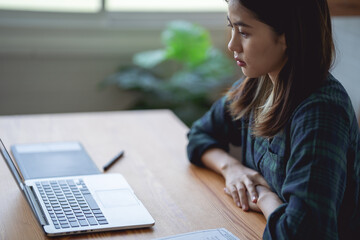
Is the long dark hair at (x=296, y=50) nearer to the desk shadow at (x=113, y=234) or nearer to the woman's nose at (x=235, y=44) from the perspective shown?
the woman's nose at (x=235, y=44)

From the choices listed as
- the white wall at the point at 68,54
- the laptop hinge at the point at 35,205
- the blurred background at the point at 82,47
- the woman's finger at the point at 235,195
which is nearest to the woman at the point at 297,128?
the woman's finger at the point at 235,195

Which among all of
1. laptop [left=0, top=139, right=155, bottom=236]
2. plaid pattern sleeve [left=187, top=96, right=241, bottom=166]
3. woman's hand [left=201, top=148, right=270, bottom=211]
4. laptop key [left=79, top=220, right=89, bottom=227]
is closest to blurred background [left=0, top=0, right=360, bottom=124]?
plaid pattern sleeve [left=187, top=96, right=241, bottom=166]

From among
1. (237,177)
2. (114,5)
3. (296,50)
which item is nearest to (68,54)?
(114,5)

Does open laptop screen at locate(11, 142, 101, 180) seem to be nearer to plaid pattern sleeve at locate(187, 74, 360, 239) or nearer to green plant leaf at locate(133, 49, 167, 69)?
plaid pattern sleeve at locate(187, 74, 360, 239)

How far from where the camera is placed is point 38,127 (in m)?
1.74

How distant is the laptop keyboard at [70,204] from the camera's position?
3.61 feet

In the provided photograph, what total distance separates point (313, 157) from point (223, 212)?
29cm

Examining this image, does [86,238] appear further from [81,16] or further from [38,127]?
[81,16]

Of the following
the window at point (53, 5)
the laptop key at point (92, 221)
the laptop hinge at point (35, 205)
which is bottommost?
the laptop key at point (92, 221)

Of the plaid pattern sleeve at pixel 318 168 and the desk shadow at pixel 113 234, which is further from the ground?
the desk shadow at pixel 113 234

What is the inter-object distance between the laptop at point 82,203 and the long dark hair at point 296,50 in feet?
1.12

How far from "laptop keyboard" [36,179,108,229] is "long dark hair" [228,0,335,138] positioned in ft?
1.33

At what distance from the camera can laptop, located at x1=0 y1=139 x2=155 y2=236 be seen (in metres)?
1.09

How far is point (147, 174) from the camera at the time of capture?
1.42m
